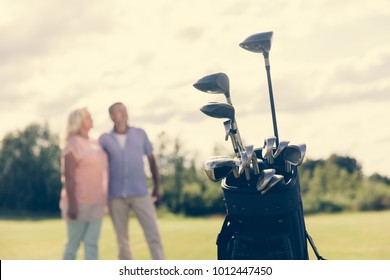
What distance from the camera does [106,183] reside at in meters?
2.28

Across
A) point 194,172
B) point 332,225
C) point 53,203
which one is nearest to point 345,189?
point 332,225

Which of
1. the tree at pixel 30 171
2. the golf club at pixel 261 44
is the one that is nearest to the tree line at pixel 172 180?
the tree at pixel 30 171

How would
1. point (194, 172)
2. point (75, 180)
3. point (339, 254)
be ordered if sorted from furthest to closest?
point (194, 172) → point (339, 254) → point (75, 180)

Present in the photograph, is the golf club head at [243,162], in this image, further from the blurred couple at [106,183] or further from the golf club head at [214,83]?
the blurred couple at [106,183]

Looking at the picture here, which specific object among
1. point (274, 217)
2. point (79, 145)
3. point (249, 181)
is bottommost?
point (274, 217)

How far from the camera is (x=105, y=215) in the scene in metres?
2.31

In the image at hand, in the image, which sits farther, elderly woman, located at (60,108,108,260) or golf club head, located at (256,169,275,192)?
elderly woman, located at (60,108,108,260)

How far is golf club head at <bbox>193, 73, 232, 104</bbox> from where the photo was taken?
1813 mm

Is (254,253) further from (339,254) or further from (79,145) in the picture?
(339,254)

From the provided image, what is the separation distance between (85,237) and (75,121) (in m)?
0.47

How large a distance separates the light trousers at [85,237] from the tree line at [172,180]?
1.35 metres

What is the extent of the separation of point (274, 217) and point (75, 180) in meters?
0.84

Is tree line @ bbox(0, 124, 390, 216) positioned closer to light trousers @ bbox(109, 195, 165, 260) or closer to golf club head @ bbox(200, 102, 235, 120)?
light trousers @ bbox(109, 195, 165, 260)

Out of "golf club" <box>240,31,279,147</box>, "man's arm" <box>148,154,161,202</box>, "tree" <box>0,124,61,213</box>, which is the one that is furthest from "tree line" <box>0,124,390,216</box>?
"golf club" <box>240,31,279,147</box>
